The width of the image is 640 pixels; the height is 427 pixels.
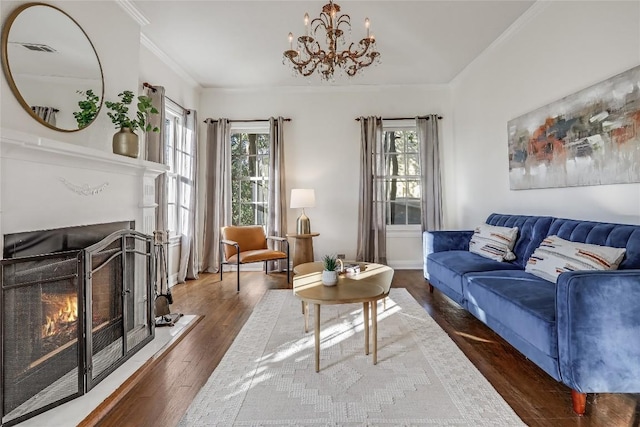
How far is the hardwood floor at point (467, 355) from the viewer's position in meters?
1.66

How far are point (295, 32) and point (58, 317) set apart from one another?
10.9 ft

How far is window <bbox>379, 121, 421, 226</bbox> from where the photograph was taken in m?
5.29

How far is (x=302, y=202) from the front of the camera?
4668 mm

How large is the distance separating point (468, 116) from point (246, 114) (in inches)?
132

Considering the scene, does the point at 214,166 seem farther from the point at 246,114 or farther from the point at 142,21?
the point at 142,21

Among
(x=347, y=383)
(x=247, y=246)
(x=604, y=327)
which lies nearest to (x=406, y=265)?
(x=247, y=246)

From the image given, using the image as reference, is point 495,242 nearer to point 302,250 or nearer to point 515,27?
point 515,27

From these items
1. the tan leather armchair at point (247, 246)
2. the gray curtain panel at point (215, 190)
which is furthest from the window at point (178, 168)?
the tan leather armchair at point (247, 246)

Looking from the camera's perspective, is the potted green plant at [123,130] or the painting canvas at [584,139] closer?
the painting canvas at [584,139]

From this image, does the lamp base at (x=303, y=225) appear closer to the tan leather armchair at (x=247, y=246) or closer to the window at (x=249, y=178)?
the tan leather armchair at (x=247, y=246)

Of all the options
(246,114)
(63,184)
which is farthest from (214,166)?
(63,184)

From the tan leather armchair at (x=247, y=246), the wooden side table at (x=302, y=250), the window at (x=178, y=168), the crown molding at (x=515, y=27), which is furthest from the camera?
the wooden side table at (x=302, y=250)

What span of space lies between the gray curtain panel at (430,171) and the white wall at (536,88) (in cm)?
34

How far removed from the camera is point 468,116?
15.4 feet
